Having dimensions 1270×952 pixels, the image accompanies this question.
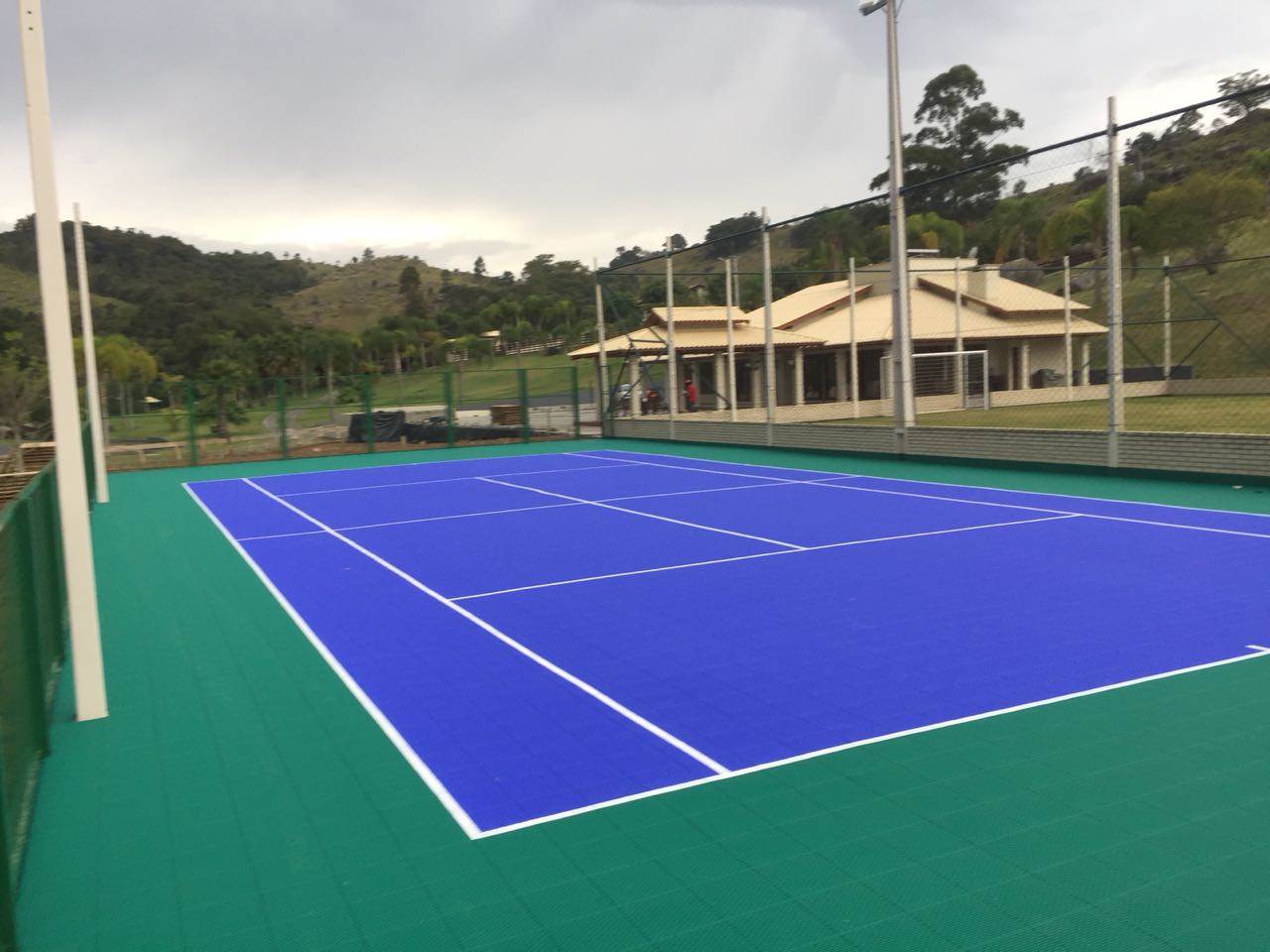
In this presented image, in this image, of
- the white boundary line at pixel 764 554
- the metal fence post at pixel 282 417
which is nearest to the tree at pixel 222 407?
the metal fence post at pixel 282 417

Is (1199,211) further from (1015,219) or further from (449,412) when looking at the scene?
(449,412)

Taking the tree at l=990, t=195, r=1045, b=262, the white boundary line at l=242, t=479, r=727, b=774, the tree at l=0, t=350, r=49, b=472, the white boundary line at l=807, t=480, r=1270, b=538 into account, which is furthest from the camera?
the tree at l=990, t=195, r=1045, b=262

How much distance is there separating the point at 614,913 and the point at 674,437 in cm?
2444

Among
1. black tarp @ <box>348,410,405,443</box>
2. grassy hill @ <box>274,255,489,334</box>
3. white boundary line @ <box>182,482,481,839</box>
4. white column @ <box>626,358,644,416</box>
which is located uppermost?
grassy hill @ <box>274,255,489,334</box>

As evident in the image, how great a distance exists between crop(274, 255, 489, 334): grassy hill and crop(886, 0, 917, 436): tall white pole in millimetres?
105941

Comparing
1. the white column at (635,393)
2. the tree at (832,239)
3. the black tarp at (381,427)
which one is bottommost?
the black tarp at (381,427)

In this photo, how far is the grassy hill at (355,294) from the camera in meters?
135

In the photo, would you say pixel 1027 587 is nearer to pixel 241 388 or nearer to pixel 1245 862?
pixel 1245 862

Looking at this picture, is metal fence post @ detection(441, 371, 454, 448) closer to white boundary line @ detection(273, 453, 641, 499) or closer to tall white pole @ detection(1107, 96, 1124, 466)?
white boundary line @ detection(273, 453, 641, 499)

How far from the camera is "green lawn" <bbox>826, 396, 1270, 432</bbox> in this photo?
23656mm

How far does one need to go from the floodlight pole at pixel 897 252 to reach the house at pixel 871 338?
13.6 metres

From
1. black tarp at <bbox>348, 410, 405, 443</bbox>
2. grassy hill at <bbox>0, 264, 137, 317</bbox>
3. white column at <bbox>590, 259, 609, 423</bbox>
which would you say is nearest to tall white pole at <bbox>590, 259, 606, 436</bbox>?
white column at <bbox>590, 259, 609, 423</bbox>

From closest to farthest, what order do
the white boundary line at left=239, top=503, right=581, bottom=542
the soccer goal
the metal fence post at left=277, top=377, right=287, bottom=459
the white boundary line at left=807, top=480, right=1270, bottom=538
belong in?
the white boundary line at left=807, top=480, right=1270, bottom=538
the white boundary line at left=239, top=503, right=581, bottom=542
the metal fence post at left=277, top=377, right=287, bottom=459
the soccer goal

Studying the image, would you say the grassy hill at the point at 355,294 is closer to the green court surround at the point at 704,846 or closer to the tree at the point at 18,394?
the tree at the point at 18,394
